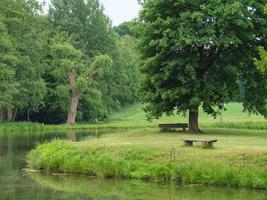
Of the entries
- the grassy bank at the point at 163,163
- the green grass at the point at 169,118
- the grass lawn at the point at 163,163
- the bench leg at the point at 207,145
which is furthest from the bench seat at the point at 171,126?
the green grass at the point at 169,118

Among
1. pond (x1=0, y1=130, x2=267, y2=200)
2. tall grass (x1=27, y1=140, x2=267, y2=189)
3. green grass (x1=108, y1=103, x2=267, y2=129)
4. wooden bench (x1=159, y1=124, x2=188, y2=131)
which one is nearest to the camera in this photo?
pond (x1=0, y1=130, x2=267, y2=200)

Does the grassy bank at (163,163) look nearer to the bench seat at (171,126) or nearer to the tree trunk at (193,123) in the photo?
the tree trunk at (193,123)

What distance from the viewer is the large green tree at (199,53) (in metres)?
41.8

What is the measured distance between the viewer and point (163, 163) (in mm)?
26781

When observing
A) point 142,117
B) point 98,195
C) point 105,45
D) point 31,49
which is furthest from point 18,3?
point 98,195

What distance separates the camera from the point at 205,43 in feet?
138

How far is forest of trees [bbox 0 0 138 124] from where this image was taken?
243 feet

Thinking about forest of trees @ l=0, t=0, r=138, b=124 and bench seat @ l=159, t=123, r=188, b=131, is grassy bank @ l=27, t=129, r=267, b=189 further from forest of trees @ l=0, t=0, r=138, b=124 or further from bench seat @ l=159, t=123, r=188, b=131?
forest of trees @ l=0, t=0, r=138, b=124

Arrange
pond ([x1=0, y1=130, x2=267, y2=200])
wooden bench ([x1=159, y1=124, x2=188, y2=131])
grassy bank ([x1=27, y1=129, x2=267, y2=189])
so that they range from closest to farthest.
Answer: pond ([x1=0, y1=130, x2=267, y2=200]), grassy bank ([x1=27, y1=129, x2=267, y2=189]), wooden bench ([x1=159, y1=124, x2=188, y2=131])

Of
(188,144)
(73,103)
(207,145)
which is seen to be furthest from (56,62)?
(207,145)

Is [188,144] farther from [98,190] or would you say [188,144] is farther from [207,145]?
[98,190]

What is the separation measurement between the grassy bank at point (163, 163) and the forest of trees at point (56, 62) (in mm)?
36161

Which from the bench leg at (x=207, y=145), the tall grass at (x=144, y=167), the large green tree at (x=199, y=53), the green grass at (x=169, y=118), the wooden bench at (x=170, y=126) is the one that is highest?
the large green tree at (x=199, y=53)

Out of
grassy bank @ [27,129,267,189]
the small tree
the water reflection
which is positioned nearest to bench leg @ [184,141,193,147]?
grassy bank @ [27,129,267,189]
